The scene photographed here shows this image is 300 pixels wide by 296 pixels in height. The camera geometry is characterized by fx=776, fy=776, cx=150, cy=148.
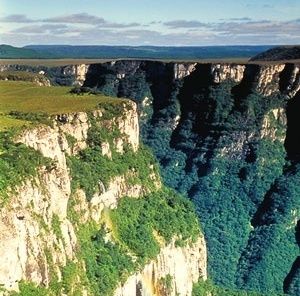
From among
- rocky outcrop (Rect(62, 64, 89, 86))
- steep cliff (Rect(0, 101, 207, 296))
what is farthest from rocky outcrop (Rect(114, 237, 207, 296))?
rocky outcrop (Rect(62, 64, 89, 86))

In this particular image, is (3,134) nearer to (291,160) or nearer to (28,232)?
(28,232)

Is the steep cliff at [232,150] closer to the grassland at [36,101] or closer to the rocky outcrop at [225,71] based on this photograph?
the rocky outcrop at [225,71]

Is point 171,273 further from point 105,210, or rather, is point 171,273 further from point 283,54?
point 283,54

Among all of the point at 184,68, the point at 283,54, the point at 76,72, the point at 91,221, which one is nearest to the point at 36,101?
the point at 91,221

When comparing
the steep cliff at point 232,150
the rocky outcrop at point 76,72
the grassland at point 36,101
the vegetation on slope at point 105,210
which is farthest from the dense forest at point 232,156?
the grassland at point 36,101

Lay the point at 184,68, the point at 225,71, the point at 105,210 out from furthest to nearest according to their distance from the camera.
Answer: the point at 184,68 < the point at 225,71 < the point at 105,210

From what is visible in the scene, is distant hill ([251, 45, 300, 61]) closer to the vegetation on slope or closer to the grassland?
the grassland

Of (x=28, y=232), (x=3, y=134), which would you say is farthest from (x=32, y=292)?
(x=3, y=134)
